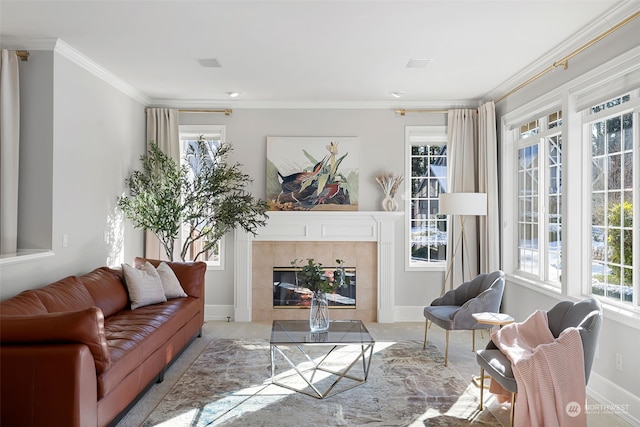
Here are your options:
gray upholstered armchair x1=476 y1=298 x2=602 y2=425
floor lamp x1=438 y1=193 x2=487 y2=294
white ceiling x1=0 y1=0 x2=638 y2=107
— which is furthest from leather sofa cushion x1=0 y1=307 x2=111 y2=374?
floor lamp x1=438 y1=193 x2=487 y2=294

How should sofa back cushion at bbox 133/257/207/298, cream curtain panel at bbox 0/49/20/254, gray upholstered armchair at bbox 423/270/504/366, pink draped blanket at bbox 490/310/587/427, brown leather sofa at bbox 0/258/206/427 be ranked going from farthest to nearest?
sofa back cushion at bbox 133/257/207/298 < gray upholstered armchair at bbox 423/270/504/366 < cream curtain panel at bbox 0/49/20/254 < pink draped blanket at bbox 490/310/587/427 < brown leather sofa at bbox 0/258/206/427

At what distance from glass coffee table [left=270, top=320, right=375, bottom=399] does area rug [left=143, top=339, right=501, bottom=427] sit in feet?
0.19

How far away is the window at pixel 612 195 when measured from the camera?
3248 mm

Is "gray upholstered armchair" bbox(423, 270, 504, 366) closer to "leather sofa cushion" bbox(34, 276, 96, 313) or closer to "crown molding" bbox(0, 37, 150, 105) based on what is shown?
"leather sofa cushion" bbox(34, 276, 96, 313)

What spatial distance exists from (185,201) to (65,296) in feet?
6.43

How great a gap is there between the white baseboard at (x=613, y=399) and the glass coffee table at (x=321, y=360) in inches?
65.3

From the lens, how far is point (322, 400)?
3.28 metres

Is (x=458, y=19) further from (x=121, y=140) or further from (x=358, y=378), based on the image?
(x=121, y=140)

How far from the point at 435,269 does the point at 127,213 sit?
3.69 m

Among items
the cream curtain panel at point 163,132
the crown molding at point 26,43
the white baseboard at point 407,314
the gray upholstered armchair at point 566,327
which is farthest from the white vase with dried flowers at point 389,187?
the crown molding at point 26,43

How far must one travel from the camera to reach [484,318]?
12.0ft

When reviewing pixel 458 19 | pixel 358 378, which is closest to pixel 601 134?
pixel 458 19

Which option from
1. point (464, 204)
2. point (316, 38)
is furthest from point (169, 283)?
point (464, 204)

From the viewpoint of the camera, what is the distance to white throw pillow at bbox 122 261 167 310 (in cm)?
416
